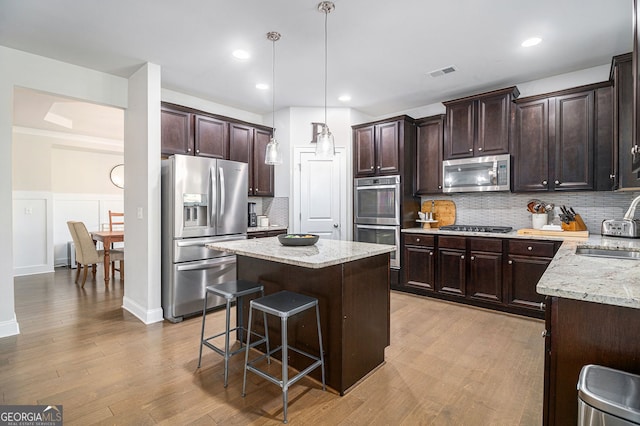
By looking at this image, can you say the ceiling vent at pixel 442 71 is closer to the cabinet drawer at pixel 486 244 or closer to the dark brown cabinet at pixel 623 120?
the dark brown cabinet at pixel 623 120

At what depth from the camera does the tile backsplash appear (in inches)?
134

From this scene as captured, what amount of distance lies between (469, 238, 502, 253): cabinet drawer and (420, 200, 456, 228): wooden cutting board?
0.80m

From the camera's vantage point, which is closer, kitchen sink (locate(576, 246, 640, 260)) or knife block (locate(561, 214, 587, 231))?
kitchen sink (locate(576, 246, 640, 260))

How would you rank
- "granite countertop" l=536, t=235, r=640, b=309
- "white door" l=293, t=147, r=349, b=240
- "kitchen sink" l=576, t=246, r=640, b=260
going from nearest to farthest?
"granite countertop" l=536, t=235, r=640, b=309
"kitchen sink" l=576, t=246, r=640, b=260
"white door" l=293, t=147, r=349, b=240

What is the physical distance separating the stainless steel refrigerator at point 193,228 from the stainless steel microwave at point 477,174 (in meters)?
2.83

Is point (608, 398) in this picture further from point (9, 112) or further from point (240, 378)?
point (9, 112)

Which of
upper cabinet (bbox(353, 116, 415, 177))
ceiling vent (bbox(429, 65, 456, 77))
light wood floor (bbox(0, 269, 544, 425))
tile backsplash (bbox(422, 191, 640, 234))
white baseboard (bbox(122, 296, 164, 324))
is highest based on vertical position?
ceiling vent (bbox(429, 65, 456, 77))

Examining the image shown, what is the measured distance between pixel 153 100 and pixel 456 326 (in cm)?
397

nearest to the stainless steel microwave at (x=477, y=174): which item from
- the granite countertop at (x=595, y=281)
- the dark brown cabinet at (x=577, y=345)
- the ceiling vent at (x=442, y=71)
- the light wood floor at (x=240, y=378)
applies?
the ceiling vent at (x=442, y=71)

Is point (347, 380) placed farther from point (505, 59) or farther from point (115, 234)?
point (115, 234)

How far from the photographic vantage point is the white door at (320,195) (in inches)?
189

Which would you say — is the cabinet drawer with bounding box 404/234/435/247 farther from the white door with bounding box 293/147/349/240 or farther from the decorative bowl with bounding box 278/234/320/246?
the decorative bowl with bounding box 278/234/320/246

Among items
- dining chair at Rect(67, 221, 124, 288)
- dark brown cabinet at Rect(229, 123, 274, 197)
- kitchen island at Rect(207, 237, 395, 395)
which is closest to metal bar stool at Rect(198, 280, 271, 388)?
kitchen island at Rect(207, 237, 395, 395)

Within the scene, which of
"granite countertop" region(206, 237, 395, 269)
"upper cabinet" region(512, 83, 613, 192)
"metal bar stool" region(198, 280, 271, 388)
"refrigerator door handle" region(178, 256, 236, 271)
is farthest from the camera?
"refrigerator door handle" region(178, 256, 236, 271)
